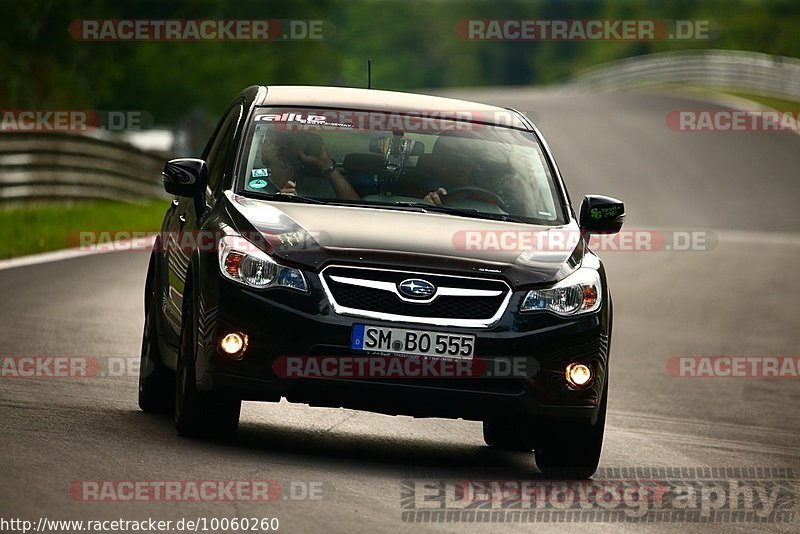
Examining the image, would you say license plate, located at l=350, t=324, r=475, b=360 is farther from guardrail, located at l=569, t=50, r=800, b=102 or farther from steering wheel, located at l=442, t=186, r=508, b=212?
guardrail, located at l=569, t=50, r=800, b=102

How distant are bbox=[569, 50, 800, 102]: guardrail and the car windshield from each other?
173 ft

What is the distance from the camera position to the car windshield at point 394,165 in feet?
30.1

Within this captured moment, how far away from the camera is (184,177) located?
30.2ft

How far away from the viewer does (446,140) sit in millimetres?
9602

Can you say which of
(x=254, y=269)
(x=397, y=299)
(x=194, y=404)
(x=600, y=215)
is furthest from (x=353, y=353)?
(x=600, y=215)

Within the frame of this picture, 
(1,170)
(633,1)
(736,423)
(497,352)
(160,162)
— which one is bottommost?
(633,1)

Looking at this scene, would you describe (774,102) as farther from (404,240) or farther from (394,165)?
(404,240)

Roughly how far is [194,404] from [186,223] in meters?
1.30

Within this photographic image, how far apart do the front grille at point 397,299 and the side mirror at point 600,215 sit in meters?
1.35

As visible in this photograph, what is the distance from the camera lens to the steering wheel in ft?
30.5

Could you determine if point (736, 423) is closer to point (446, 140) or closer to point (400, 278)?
point (446, 140)

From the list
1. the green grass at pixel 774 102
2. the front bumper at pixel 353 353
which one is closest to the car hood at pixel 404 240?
the front bumper at pixel 353 353

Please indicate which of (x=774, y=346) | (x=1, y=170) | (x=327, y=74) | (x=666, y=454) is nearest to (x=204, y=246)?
(x=666, y=454)

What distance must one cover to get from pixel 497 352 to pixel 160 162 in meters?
23.8
